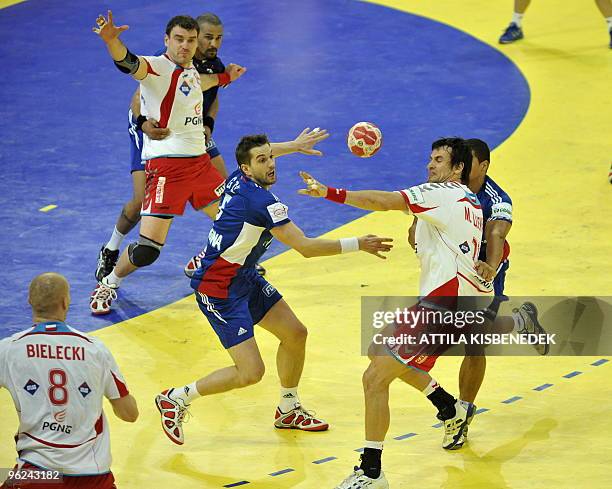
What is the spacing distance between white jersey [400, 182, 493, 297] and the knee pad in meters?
3.44

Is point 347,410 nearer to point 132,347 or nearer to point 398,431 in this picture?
point 398,431

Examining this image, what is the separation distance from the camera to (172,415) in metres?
9.27

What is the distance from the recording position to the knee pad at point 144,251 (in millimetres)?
11359

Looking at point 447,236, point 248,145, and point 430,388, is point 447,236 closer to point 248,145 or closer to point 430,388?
point 430,388

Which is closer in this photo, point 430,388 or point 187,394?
point 430,388

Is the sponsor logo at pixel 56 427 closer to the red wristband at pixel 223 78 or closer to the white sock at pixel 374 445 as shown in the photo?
the white sock at pixel 374 445

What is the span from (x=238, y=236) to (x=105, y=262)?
312 cm

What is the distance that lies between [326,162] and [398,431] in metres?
5.85

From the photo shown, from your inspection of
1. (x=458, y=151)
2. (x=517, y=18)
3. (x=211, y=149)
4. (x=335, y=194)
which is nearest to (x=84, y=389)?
(x=335, y=194)

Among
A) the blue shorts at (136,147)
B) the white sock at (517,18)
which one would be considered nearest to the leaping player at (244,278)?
the blue shorts at (136,147)

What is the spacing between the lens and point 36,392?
691 centimetres

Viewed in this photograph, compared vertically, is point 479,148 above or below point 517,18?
above

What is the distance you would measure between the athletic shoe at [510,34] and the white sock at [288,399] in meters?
10.3

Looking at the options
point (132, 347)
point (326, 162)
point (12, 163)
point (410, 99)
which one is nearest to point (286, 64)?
point (410, 99)
